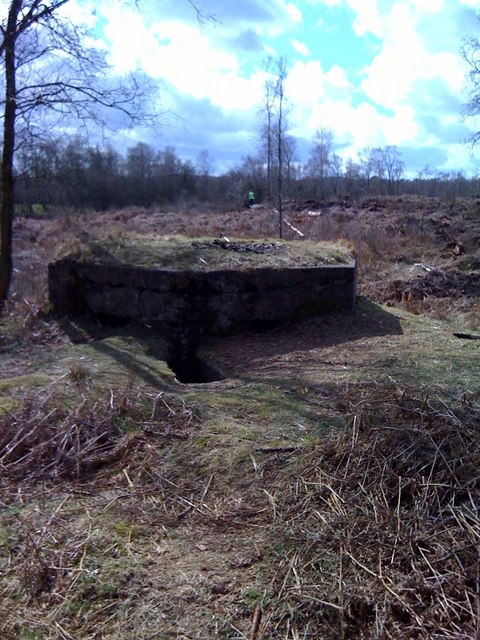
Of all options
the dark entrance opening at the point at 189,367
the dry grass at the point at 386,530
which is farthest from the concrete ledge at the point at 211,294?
the dry grass at the point at 386,530

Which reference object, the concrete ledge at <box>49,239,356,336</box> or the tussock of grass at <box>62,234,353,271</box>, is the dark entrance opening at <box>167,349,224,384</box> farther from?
the tussock of grass at <box>62,234,353,271</box>

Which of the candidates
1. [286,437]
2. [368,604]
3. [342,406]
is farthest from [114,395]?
[368,604]

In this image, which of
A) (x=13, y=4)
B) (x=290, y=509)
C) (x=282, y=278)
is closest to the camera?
(x=290, y=509)

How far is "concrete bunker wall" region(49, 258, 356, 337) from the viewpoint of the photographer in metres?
7.04

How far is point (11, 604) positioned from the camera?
2732 millimetres

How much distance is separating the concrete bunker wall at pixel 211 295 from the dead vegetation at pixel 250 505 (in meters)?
1.59

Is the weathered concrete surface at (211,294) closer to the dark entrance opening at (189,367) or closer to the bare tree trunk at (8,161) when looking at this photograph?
the dark entrance opening at (189,367)

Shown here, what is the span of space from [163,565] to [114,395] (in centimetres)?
174

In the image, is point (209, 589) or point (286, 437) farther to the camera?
point (286, 437)

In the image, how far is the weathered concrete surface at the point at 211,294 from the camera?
7.04 meters

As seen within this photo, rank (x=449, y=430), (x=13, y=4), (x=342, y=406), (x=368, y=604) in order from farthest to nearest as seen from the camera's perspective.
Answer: (x=13, y=4) < (x=342, y=406) < (x=449, y=430) < (x=368, y=604)

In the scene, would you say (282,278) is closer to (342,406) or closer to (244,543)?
(342,406)

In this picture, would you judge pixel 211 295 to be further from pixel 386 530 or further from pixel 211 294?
pixel 386 530

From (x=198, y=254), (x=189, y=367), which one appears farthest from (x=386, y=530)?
(x=198, y=254)
